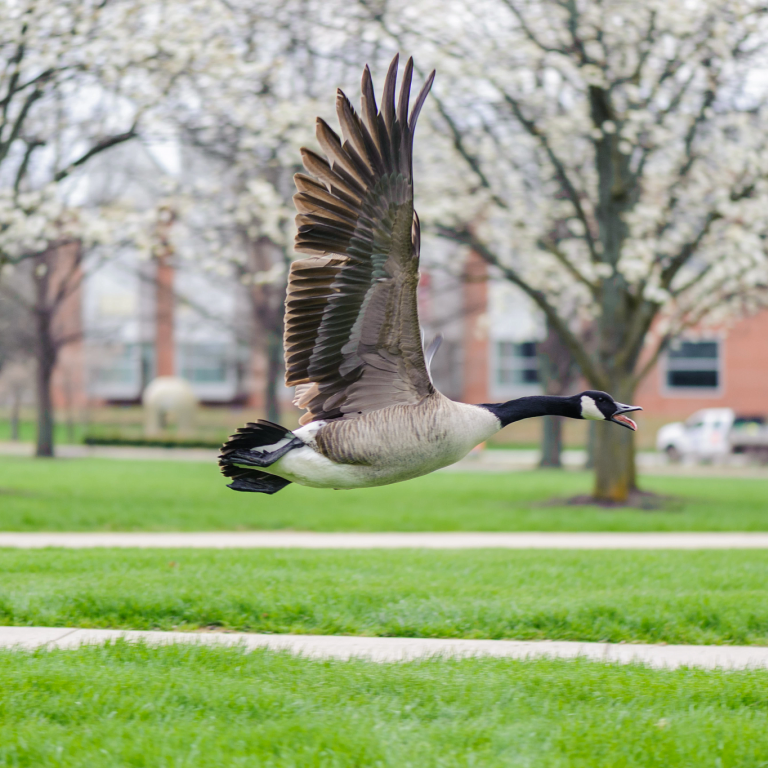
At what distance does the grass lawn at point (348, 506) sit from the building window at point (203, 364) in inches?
932

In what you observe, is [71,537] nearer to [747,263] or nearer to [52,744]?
[52,744]

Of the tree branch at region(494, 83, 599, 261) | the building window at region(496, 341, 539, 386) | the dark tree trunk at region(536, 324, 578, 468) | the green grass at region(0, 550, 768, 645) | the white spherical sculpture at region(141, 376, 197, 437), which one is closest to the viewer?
the green grass at region(0, 550, 768, 645)

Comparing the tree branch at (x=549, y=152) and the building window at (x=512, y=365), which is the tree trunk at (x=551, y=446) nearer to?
the tree branch at (x=549, y=152)

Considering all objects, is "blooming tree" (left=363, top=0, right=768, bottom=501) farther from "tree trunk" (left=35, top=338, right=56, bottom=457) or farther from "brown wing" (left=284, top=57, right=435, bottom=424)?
"tree trunk" (left=35, top=338, right=56, bottom=457)

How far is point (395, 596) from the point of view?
6.63 m

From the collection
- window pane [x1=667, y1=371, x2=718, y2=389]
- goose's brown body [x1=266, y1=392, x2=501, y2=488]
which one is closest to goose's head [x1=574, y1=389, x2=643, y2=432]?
goose's brown body [x1=266, y1=392, x2=501, y2=488]

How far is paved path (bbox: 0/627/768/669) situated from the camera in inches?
208

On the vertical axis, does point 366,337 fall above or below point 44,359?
below

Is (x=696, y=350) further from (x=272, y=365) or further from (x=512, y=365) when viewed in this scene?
(x=272, y=365)

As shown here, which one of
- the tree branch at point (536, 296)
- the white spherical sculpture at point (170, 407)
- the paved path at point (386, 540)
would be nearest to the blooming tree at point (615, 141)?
the tree branch at point (536, 296)

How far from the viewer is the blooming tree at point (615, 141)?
1322 centimetres

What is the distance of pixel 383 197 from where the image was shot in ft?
14.5

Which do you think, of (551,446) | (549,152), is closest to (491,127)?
(549,152)

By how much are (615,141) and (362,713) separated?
11.5 m
